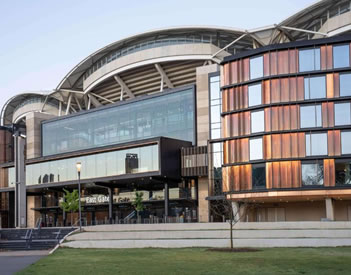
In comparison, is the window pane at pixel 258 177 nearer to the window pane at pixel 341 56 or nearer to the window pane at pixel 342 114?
the window pane at pixel 342 114

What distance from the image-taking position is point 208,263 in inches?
899

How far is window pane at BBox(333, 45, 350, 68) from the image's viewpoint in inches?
1833

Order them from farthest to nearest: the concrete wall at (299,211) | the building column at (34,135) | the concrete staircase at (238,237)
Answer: the building column at (34,135), the concrete wall at (299,211), the concrete staircase at (238,237)

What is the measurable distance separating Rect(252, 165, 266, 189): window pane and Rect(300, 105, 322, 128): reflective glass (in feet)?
16.3

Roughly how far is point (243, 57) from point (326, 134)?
1017cm

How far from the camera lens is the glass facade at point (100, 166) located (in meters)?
60.4

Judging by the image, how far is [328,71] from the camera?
1837 inches

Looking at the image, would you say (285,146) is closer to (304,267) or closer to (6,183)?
(304,267)

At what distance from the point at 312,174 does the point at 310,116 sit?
479 centimetres

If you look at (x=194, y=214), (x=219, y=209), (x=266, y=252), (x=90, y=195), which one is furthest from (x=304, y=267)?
(x=90, y=195)

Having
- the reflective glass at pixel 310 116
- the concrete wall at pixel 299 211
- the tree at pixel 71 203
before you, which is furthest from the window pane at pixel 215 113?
the tree at pixel 71 203

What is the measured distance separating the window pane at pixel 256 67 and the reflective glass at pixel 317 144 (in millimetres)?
7077

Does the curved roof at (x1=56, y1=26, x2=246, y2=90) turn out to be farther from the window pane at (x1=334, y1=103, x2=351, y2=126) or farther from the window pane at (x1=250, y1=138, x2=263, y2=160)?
the window pane at (x1=334, y1=103, x2=351, y2=126)

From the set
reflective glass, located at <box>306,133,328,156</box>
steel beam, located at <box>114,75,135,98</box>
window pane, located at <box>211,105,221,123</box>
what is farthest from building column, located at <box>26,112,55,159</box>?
reflective glass, located at <box>306,133,328,156</box>
